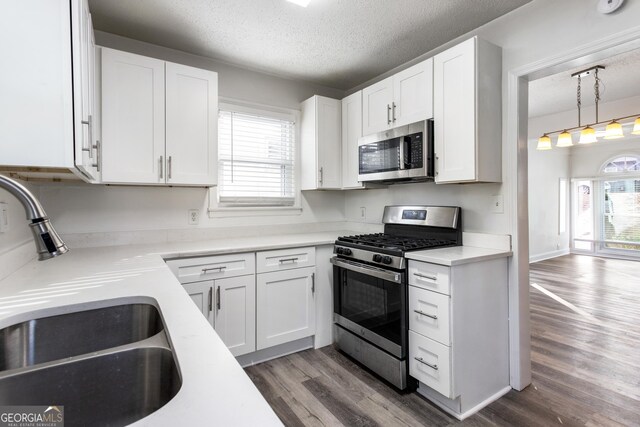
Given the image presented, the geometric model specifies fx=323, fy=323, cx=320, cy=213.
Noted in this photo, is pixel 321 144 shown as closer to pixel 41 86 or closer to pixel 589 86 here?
pixel 41 86

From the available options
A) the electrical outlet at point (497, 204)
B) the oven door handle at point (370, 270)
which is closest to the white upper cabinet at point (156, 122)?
the oven door handle at point (370, 270)

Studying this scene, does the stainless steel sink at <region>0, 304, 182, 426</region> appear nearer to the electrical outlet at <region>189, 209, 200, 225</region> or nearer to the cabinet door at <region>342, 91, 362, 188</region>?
the electrical outlet at <region>189, 209, 200, 225</region>

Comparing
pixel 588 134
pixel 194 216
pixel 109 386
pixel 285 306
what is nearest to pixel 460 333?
pixel 285 306

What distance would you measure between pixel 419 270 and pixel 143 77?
2235 millimetres

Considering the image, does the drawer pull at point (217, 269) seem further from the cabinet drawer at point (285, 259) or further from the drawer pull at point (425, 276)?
the drawer pull at point (425, 276)

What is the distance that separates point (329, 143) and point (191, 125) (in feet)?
4.21

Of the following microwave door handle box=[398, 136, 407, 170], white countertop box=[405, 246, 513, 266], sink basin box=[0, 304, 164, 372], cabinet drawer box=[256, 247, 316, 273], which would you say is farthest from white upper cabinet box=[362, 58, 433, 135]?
sink basin box=[0, 304, 164, 372]

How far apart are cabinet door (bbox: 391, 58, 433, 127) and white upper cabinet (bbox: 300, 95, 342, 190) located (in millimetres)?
738

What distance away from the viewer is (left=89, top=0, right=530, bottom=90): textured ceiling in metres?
2.05

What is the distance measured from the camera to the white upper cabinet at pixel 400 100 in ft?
7.55

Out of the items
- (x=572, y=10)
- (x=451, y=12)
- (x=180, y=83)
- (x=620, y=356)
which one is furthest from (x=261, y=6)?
(x=620, y=356)

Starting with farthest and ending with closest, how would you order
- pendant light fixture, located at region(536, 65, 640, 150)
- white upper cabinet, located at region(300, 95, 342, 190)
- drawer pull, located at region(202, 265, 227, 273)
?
1. pendant light fixture, located at region(536, 65, 640, 150)
2. white upper cabinet, located at region(300, 95, 342, 190)
3. drawer pull, located at region(202, 265, 227, 273)

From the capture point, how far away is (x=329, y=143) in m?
3.14

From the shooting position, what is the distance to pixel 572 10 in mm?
1860
